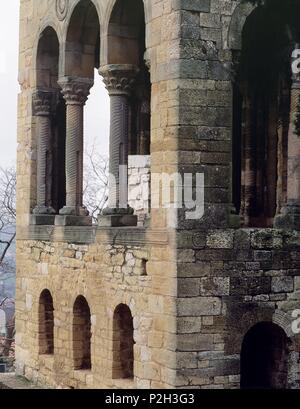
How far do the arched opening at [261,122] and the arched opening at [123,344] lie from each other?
2.31 m

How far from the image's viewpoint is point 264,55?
14.9 meters

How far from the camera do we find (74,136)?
16.4 meters

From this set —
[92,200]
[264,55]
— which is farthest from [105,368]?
[92,200]

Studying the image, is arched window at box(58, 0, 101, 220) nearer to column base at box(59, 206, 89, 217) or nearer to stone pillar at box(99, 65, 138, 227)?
column base at box(59, 206, 89, 217)

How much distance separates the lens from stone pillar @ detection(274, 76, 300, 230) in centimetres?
1374

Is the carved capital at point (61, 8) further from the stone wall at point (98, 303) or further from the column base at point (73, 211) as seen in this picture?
the stone wall at point (98, 303)

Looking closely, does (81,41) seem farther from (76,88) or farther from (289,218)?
(289,218)

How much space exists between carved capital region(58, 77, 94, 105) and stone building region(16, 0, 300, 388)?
0.09ft

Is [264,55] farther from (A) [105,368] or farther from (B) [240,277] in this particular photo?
(A) [105,368]

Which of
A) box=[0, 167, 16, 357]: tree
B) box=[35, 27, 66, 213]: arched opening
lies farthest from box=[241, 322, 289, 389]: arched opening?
box=[0, 167, 16, 357]: tree

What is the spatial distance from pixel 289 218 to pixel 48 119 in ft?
18.8

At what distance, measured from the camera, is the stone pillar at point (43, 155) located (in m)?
17.7

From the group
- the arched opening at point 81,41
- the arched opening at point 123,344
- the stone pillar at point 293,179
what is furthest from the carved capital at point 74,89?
the stone pillar at point 293,179
